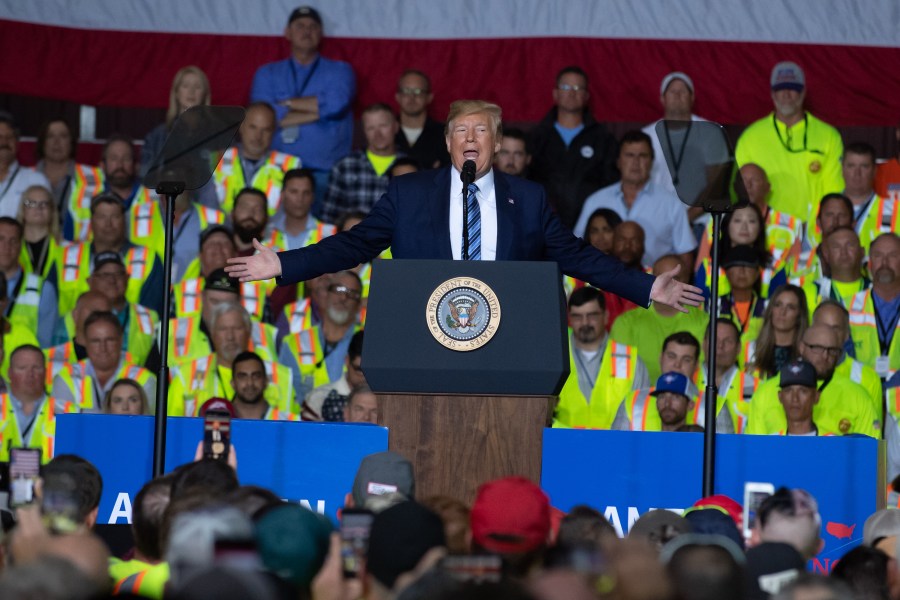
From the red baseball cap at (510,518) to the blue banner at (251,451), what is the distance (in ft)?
5.94

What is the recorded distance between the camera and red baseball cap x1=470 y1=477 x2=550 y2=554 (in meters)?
3.66

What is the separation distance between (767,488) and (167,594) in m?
2.15

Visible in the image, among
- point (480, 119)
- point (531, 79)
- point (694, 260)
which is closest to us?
point (480, 119)

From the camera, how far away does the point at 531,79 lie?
1081cm

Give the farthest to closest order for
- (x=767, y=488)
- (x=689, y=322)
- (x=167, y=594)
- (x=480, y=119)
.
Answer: (x=689, y=322) < (x=480, y=119) < (x=767, y=488) < (x=167, y=594)

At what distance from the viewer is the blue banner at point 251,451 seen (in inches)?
224

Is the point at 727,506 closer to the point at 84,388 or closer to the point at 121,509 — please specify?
the point at 121,509

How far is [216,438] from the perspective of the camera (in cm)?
521

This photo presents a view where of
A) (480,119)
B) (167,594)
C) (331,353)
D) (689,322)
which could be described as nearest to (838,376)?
(689,322)

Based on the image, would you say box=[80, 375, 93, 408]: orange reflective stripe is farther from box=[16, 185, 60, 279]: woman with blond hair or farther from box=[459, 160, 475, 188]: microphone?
box=[459, 160, 475, 188]: microphone

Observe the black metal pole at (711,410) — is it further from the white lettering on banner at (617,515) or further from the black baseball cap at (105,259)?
the black baseball cap at (105,259)

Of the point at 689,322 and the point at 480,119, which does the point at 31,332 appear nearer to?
the point at 689,322

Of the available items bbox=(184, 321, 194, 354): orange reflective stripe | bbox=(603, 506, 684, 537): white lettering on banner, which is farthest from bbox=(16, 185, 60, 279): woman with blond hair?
bbox=(603, 506, 684, 537): white lettering on banner

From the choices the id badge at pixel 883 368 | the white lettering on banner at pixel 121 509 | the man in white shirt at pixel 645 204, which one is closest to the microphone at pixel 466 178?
the white lettering on banner at pixel 121 509
